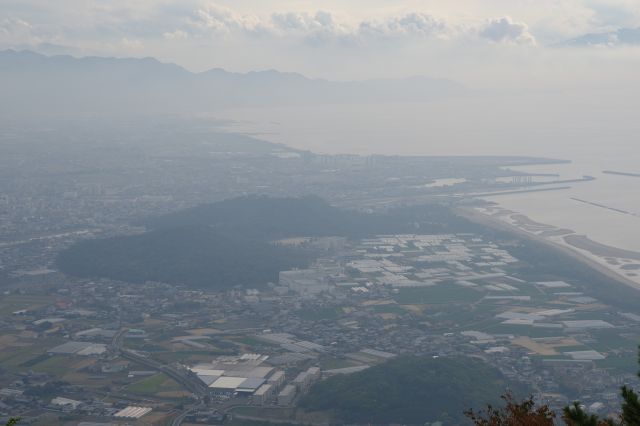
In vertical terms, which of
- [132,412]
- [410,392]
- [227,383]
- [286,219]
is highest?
[286,219]

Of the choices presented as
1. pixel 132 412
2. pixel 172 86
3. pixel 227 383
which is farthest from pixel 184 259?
pixel 172 86

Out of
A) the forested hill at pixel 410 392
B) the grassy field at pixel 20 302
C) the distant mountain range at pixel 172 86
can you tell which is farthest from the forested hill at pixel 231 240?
the distant mountain range at pixel 172 86

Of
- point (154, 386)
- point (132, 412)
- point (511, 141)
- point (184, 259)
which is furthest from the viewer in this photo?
point (511, 141)

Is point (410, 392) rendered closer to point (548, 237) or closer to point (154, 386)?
point (154, 386)

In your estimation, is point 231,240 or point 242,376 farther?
point 231,240

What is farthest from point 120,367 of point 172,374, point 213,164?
point 213,164

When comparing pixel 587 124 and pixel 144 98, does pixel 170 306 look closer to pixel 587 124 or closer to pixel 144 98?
pixel 587 124

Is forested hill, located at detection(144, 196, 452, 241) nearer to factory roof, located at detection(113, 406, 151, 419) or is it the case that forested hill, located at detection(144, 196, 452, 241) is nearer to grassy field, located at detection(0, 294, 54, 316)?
grassy field, located at detection(0, 294, 54, 316)

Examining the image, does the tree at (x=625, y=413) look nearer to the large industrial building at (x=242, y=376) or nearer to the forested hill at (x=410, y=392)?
the forested hill at (x=410, y=392)

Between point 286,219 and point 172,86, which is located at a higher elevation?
point 172,86
